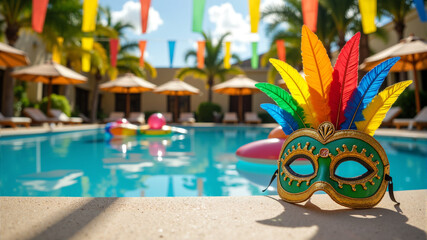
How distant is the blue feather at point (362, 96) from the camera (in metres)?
1.82

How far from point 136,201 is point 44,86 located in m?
16.1

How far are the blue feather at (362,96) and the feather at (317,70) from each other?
137 millimetres

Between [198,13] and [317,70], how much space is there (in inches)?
235

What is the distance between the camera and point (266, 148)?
168 inches

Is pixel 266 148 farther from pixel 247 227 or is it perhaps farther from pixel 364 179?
pixel 247 227

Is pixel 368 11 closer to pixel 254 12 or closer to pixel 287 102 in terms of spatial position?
pixel 254 12

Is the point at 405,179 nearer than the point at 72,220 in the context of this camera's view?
No

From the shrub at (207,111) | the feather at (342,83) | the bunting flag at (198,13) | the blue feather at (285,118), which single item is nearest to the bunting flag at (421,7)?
the bunting flag at (198,13)

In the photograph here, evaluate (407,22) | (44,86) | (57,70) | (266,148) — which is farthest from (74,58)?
(407,22)

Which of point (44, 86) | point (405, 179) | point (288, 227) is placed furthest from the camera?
point (44, 86)

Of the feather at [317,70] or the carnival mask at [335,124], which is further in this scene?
the feather at [317,70]

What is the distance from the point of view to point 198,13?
7.23 m

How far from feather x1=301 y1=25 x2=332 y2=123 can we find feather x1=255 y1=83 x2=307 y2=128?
0.12 m

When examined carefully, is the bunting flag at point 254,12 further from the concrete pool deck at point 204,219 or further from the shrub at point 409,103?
the shrub at point 409,103
